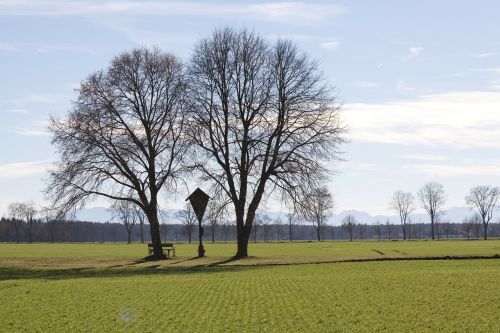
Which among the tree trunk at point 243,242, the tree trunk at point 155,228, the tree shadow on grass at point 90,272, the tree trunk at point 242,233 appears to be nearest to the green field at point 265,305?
the tree shadow on grass at point 90,272

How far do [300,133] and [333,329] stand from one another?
34.4m

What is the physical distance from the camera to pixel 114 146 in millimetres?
49281

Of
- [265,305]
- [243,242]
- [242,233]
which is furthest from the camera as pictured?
[242,233]

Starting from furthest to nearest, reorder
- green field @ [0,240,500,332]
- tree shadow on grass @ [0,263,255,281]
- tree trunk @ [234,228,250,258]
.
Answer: tree trunk @ [234,228,250,258]
tree shadow on grass @ [0,263,255,281]
green field @ [0,240,500,332]

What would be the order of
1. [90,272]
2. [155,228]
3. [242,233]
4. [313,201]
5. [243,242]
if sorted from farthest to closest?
[155,228]
[242,233]
[243,242]
[313,201]
[90,272]

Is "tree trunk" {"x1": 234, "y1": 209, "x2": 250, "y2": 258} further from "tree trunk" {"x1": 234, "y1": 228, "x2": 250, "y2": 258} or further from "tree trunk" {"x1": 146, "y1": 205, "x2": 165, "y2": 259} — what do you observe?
"tree trunk" {"x1": 146, "y1": 205, "x2": 165, "y2": 259}

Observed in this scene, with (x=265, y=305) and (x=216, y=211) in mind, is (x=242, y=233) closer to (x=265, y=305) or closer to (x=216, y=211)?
(x=216, y=211)

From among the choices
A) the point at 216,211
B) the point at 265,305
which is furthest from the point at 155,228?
the point at 265,305

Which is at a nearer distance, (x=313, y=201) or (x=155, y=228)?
(x=313, y=201)

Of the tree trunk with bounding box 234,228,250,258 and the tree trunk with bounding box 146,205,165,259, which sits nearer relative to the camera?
the tree trunk with bounding box 234,228,250,258

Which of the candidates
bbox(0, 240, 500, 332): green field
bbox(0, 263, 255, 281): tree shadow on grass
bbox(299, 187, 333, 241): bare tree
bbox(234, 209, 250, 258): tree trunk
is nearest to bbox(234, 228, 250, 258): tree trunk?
bbox(234, 209, 250, 258): tree trunk

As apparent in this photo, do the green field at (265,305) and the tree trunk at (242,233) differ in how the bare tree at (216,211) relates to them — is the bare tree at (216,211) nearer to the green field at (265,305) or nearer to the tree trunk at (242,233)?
the tree trunk at (242,233)

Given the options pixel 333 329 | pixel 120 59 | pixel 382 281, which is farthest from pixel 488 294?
pixel 120 59

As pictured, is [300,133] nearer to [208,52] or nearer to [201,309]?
[208,52]
